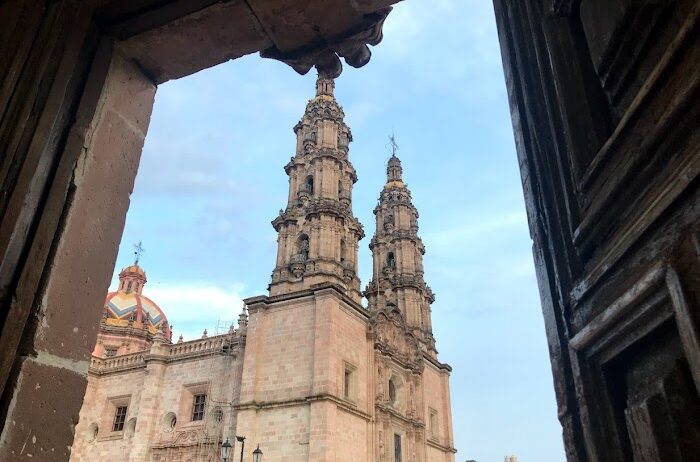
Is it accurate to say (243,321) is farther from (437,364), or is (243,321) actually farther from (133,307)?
(133,307)

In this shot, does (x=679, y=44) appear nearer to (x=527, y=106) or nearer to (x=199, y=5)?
(x=527, y=106)

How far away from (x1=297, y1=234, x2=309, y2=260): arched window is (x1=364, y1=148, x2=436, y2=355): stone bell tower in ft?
19.0

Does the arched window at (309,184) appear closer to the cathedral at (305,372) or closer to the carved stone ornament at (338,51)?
the cathedral at (305,372)

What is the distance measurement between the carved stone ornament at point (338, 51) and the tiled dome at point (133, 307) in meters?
36.1

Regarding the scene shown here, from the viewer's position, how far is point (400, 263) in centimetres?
3156

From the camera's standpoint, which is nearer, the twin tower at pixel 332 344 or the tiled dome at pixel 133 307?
the twin tower at pixel 332 344

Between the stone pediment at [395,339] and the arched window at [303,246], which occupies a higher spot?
the arched window at [303,246]

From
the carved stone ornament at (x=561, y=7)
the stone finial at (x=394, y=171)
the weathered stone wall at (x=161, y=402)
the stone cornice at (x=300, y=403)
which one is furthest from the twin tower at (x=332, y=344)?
the carved stone ornament at (x=561, y=7)

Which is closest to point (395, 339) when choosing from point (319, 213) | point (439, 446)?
point (439, 446)

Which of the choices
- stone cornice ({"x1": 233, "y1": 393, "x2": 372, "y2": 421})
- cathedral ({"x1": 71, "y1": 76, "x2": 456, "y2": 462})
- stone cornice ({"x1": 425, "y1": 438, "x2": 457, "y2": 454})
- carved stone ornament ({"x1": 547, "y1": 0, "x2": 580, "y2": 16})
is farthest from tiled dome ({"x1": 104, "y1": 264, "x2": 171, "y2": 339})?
carved stone ornament ({"x1": 547, "y1": 0, "x2": 580, "y2": 16})

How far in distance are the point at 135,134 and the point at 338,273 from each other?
62.7 ft

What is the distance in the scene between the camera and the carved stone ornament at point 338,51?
3127mm

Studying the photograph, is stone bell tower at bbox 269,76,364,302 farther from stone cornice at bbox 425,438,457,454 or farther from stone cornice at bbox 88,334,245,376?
stone cornice at bbox 425,438,457,454

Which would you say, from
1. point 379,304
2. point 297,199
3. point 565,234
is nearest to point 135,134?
point 565,234
